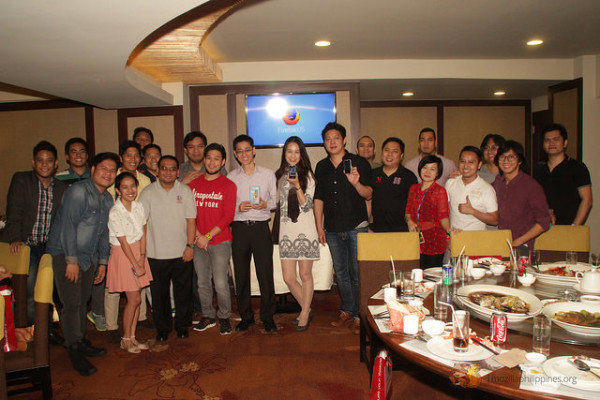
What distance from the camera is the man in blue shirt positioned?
2.92 m

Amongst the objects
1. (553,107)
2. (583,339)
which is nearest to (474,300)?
(583,339)

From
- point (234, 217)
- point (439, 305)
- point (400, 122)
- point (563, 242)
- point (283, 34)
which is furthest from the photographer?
point (400, 122)

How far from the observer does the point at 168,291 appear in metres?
3.44

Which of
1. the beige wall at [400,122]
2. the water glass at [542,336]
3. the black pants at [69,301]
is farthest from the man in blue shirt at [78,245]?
the beige wall at [400,122]

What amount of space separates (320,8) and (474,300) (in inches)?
108

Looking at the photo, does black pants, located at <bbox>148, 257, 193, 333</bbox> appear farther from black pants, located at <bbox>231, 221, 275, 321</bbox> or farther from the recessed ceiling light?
the recessed ceiling light

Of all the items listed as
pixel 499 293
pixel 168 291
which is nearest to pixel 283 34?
pixel 168 291

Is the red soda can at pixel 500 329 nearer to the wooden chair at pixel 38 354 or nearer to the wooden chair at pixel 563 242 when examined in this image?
the wooden chair at pixel 563 242

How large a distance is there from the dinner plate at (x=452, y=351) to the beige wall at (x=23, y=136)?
609cm

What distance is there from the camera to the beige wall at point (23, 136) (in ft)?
19.8

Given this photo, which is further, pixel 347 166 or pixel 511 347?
pixel 347 166

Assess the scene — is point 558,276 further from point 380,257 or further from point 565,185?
point 565,185

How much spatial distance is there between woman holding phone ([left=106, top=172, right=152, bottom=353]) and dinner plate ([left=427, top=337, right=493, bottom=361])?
236 centimetres

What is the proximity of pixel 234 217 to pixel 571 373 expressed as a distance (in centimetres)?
266
